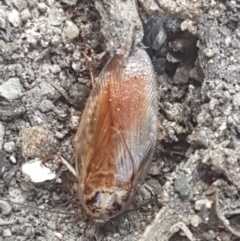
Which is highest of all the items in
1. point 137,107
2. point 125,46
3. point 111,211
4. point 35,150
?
point 125,46

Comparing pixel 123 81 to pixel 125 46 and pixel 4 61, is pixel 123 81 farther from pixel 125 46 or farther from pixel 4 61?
pixel 4 61

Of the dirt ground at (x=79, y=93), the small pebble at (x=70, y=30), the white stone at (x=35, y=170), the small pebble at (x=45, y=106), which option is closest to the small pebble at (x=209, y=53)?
the dirt ground at (x=79, y=93)

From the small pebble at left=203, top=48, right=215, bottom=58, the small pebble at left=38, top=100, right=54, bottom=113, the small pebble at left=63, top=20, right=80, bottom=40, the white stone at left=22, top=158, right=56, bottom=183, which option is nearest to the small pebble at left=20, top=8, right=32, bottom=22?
the small pebble at left=63, top=20, right=80, bottom=40

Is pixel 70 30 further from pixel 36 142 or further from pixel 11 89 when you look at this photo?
pixel 36 142

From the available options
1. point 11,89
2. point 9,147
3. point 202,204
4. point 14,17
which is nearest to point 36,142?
point 9,147

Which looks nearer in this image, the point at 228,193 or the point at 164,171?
the point at 228,193

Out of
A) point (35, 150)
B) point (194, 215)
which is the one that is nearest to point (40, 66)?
point (35, 150)
